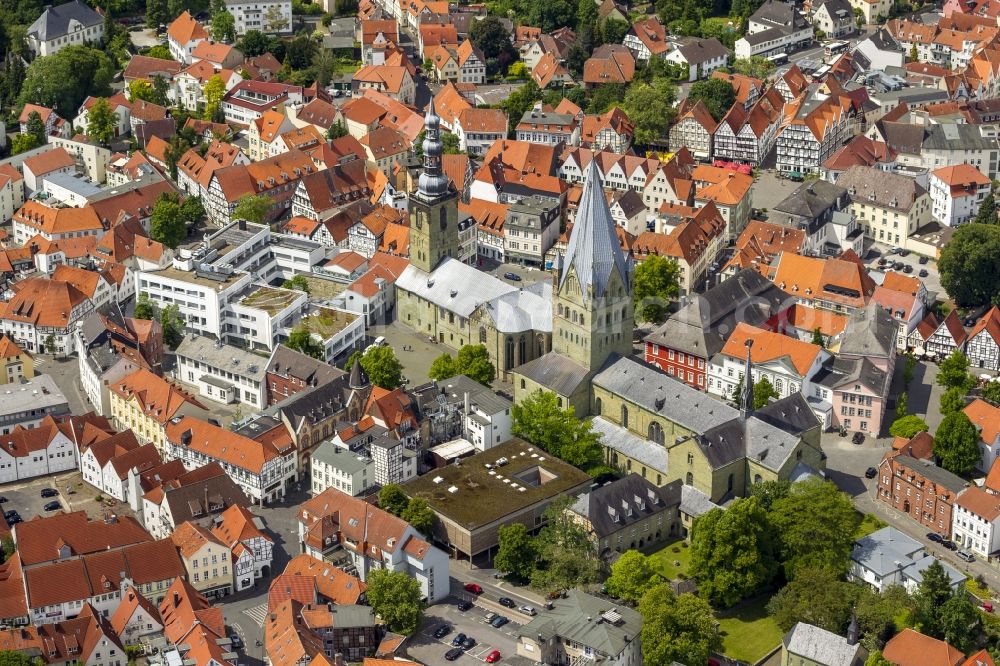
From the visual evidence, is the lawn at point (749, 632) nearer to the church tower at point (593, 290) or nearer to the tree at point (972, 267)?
the church tower at point (593, 290)

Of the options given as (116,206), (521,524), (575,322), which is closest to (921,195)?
(575,322)

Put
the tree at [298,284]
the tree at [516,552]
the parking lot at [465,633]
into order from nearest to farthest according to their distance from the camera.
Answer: the parking lot at [465,633] < the tree at [516,552] < the tree at [298,284]

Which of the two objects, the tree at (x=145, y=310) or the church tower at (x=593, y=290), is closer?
the church tower at (x=593, y=290)

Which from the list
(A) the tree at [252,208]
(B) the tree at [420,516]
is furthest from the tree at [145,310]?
(B) the tree at [420,516]

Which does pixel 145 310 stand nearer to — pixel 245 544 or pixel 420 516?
pixel 245 544

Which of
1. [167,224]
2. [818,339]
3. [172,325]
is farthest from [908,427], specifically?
[167,224]

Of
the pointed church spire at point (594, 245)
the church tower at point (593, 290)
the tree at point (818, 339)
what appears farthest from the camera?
the tree at point (818, 339)

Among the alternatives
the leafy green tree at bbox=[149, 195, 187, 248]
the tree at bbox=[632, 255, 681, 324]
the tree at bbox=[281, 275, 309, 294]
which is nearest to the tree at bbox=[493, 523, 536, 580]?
the tree at bbox=[632, 255, 681, 324]
